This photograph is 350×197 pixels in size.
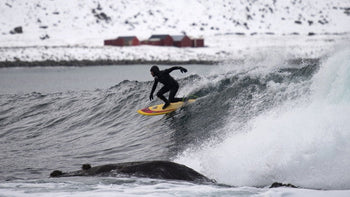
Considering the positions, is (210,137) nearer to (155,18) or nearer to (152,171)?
(152,171)

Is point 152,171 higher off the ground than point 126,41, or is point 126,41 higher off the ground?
point 152,171

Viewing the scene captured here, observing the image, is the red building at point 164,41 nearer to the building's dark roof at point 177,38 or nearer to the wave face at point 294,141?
the building's dark roof at point 177,38

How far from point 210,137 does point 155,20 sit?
106 meters

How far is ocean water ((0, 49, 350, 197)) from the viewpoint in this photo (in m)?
9.62

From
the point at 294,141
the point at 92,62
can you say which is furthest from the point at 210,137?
the point at 92,62

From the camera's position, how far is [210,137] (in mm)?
14320

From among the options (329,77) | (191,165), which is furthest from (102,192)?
(329,77)

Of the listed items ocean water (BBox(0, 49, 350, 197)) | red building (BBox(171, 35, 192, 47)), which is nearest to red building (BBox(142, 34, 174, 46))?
red building (BBox(171, 35, 192, 47))

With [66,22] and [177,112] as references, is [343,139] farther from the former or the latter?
[66,22]

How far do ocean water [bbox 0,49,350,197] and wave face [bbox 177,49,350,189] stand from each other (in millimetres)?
25

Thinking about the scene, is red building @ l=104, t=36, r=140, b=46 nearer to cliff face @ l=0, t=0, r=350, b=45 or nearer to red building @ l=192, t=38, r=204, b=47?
cliff face @ l=0, t=0, r=350, b=45

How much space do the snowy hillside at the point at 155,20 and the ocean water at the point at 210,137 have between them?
60.1m

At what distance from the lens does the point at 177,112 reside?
18.0 metres

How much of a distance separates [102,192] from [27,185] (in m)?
1.90
